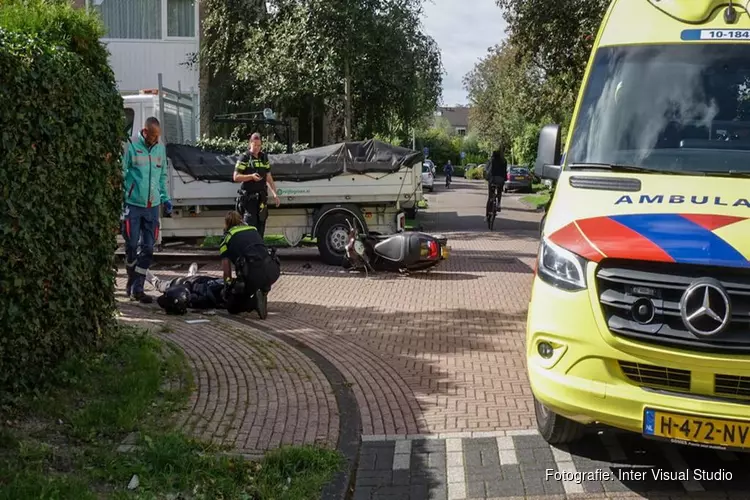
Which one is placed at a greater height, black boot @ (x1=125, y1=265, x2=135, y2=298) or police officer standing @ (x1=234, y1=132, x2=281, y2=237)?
police officer standing @ (x1=234, y1=132, x2=281, y2=237)

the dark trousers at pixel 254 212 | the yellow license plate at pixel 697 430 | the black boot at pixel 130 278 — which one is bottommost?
the black boot at pixel 130 278

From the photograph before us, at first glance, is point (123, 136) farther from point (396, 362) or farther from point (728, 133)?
point (728, 133)

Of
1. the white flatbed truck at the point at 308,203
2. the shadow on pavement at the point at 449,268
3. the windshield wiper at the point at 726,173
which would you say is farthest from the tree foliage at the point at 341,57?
the windshield wiper at the point at 726,173

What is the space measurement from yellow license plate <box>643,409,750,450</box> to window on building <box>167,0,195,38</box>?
2256 centimetres

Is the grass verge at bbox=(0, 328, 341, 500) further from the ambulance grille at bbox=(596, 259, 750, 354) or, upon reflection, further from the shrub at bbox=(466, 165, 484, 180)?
the shrub at bbox=(466, 165, 484, 180)

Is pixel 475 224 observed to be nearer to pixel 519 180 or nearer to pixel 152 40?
pixel 152 40

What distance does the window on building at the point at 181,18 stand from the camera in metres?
24.3

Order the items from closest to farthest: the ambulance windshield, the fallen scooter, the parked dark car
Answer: the ambulance windshield < the fallen scooter < the parked dark car

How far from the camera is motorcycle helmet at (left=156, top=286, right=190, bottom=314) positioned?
8.76 m

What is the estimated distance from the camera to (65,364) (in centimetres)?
567

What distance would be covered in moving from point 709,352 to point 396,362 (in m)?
3.70

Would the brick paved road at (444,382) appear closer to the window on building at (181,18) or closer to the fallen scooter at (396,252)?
the fallen scooter at (396,252)

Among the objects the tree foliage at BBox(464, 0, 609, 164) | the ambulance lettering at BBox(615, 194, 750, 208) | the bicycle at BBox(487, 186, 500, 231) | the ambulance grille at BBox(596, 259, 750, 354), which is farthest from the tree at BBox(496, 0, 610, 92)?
the ambulance grille at BBox(596, 259, 750, 354)

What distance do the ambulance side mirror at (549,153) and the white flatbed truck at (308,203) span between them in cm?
739
